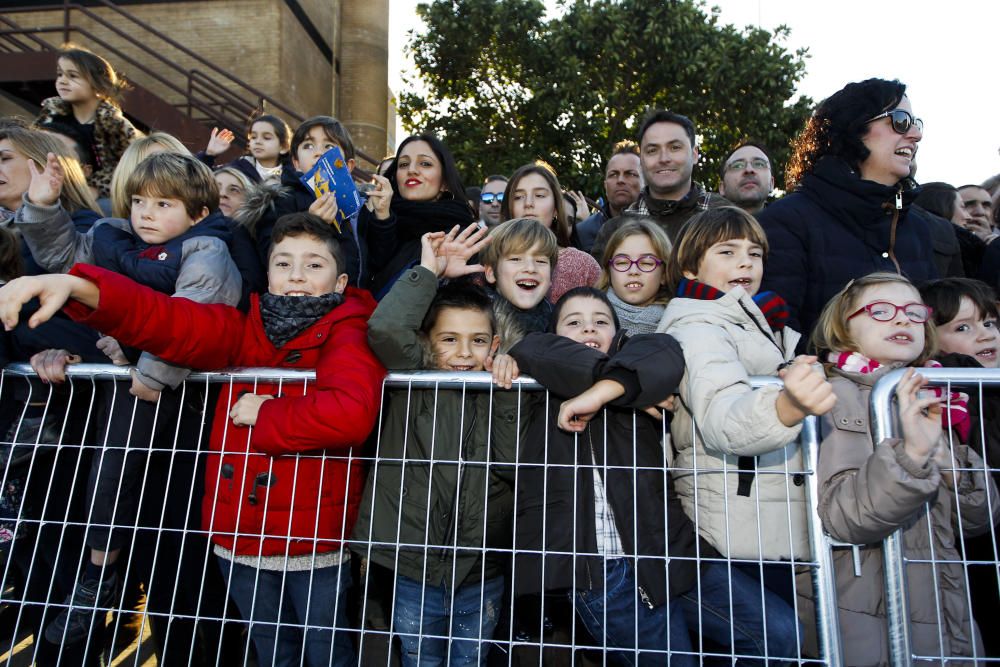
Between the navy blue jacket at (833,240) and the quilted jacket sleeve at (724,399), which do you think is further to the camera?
the navy blue jacket at (833,240)

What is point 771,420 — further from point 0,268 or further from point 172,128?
point 172,128

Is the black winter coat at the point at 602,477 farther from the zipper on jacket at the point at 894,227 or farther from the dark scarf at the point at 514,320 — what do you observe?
the zipper on jacket at the point at 894,227

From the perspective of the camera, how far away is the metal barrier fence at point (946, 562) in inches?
79.4

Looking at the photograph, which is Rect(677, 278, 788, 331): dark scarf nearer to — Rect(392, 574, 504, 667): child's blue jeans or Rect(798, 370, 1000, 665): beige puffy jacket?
Rect(798, 370, 1000, 665): beige puffy jacket

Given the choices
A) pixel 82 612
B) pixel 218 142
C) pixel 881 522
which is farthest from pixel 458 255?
pixel 218 142

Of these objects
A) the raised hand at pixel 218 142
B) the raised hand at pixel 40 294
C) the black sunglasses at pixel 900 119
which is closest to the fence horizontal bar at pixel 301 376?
the raised hand at pixel 40 294

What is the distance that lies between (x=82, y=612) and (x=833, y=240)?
11.9 feet

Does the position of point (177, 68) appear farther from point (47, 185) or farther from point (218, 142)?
point (47, 185)

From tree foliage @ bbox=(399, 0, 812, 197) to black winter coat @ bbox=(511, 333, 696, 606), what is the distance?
9.60 m

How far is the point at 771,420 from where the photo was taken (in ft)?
6.37

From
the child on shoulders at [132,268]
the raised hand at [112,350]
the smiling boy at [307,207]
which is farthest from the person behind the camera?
the smiling boy at [307,207]

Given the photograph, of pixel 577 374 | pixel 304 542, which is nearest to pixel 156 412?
pixel 304 542

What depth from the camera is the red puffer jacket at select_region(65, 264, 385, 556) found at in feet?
7.56

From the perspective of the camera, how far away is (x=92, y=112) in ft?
16.1
